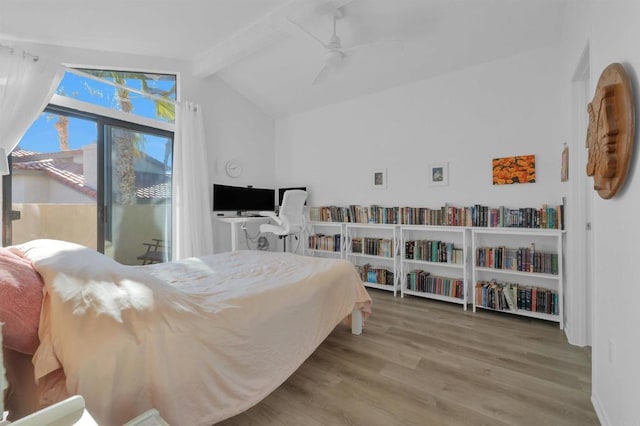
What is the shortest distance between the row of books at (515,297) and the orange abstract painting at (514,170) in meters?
1.11

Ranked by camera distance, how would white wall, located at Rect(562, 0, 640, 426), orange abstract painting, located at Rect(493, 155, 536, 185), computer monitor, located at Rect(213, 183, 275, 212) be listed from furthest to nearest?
computer monitor, located at Rect(213, 183, 275, 212), orange abstract painting, located at Rect(493, 155, 536, 185), white wall, located at Rect(562, 0, 640, 426)

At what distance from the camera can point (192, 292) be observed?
153cm

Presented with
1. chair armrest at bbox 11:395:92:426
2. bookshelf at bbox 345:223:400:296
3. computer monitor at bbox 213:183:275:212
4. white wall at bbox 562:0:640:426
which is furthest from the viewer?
computer monitor at bbox 213:183:275:212

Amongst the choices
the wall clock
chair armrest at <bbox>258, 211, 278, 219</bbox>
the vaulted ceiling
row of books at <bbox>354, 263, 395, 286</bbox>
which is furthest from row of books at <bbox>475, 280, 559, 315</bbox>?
the wall clock

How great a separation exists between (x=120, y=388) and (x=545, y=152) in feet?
12.3

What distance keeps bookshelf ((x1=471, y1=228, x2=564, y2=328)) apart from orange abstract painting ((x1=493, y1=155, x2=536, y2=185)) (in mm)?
570

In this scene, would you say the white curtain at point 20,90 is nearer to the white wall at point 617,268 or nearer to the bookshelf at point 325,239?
the bookshelf at point 325,239

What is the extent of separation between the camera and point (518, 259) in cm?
280

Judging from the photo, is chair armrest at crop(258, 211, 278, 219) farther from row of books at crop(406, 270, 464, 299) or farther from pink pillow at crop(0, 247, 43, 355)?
pink pillow at crop(0, 247, 43, 355)

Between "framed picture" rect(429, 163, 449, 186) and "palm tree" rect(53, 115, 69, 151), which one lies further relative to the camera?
"framed picture" rect(429, 163, 449, 186)

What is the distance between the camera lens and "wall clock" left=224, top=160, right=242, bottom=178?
4172 mm

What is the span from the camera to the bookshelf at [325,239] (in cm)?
408

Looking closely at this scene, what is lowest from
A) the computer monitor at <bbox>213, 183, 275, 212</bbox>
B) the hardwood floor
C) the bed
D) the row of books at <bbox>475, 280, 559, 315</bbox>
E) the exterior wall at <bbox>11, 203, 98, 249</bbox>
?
the hardwood floor

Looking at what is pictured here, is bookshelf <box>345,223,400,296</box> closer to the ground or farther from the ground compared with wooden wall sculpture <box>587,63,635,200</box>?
closer to the ground
